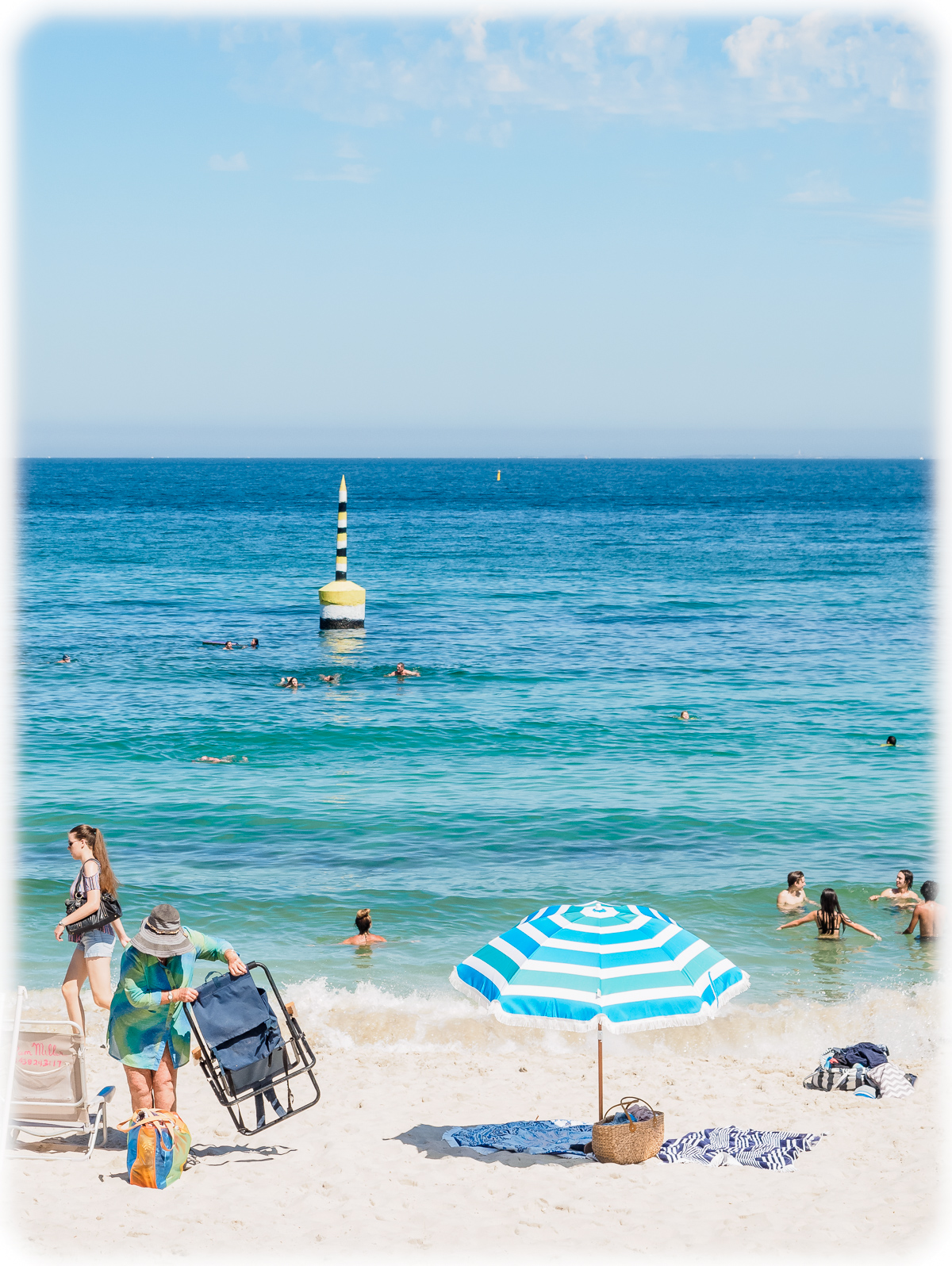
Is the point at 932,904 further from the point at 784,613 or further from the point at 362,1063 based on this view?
the point at 784,613

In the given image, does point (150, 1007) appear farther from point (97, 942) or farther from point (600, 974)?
point (600, 974)

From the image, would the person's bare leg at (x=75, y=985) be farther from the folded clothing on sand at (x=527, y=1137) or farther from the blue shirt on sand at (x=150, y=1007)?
the folded clothing on sand at (x=527, y=1137)

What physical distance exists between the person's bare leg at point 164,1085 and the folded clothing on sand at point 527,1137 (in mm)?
2160

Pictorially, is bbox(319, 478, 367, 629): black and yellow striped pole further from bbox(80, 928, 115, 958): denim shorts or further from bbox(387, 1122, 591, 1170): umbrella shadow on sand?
bbox(387, 1122, 591, 1170): umbrella shadow on sand

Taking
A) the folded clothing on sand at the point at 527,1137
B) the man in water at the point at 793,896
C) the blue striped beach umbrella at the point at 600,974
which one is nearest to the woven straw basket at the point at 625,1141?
the folded clothing on sand at the point at 527,1137

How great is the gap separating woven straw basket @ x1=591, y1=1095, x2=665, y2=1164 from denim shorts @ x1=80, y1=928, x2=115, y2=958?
12.9 ft

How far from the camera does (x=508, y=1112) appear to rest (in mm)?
10133

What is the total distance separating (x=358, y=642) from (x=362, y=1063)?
30.6 metres

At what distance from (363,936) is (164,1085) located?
22.7 feet

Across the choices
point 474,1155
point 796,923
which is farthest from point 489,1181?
point 796,923

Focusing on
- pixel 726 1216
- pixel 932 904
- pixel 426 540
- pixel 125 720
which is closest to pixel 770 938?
pixel 932 904

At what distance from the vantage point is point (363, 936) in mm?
15477

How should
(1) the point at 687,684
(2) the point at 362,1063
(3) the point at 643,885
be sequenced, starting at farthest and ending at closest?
1. (1) the point at 687,684
2. (3) the point at 643,885
3. (2) the point at 362,1063

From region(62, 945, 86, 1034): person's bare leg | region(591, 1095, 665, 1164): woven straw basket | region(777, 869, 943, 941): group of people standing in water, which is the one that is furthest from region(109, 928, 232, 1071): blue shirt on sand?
region(777, 869, 943, 941): group of people standing in water
